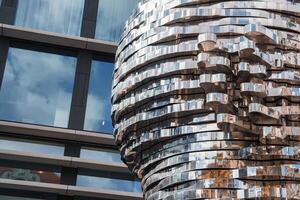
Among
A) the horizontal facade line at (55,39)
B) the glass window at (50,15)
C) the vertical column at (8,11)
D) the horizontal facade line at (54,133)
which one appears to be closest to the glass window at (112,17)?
the horizontal facade line at (55,39)

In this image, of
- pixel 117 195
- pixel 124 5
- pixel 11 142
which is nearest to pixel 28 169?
pixel 11 142

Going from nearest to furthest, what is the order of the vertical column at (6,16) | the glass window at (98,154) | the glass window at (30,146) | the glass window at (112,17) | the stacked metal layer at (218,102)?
1. the stacked metal layer at (218,102)
2. the glass window at (30,146)
3. the glass window at (98,154)
4. the vertical column at (6,16)
5. the glass window at (112,17)

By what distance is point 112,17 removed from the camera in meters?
15.4

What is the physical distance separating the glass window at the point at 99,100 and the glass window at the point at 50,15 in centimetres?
124

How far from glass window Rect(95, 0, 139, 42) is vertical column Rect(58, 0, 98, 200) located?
0.20 m

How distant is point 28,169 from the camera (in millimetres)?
13938

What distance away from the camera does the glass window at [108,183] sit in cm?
1402

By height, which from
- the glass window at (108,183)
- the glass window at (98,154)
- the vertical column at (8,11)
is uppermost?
the vertical column at (8,11)

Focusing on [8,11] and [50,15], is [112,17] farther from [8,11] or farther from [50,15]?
[8,11]

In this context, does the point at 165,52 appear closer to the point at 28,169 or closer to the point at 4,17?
the point at 28,169

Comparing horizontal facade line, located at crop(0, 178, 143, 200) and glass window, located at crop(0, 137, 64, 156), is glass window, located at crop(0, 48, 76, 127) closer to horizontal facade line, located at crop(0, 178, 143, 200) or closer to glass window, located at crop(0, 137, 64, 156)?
glass window, located at crop(0, 137, 64, 156)

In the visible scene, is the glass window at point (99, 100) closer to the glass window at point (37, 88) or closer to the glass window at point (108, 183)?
the glass window at point (37, 88)

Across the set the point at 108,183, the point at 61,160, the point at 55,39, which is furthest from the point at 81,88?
the point at 108,183

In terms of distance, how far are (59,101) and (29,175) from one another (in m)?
2.12
